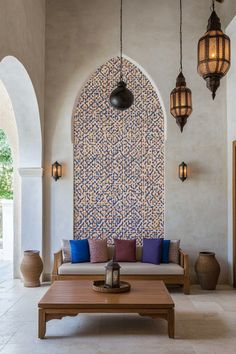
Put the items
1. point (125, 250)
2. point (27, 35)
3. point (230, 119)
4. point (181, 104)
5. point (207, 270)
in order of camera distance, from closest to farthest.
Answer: point (181, 104)
point (27, 35)
point (207, 270)
point (125, 250)
point (230, 119)

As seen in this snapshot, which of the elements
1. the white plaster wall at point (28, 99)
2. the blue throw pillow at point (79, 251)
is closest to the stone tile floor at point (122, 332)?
the blue throw pillow at point (79, 251)

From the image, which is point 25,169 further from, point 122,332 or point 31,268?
point 122,332

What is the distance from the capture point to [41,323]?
4.78 metres

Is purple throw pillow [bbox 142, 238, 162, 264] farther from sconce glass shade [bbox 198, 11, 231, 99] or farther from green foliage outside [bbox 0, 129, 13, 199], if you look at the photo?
green foliage outside [bbox 0, 129, 13, 199]

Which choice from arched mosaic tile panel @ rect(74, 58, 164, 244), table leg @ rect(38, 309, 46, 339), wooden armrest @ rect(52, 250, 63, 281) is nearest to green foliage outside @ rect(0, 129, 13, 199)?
arched mosaic tile panel @ rect(74, 58, 164, 244)

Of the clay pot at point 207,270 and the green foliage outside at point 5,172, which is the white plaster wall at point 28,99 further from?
the green foliage outside at point 5,172

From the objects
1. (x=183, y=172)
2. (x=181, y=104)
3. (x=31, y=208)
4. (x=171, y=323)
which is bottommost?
(x=171, y=323)

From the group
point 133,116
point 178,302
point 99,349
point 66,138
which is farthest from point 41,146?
point 99,349

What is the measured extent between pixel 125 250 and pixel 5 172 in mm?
7220

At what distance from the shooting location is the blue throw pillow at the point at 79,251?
23.9 feet

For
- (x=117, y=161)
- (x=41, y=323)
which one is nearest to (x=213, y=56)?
(x=41, y=323)

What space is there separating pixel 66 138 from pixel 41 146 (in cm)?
51

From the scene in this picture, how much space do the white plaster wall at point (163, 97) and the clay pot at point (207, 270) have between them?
0.49m

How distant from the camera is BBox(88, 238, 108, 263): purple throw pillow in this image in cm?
728
